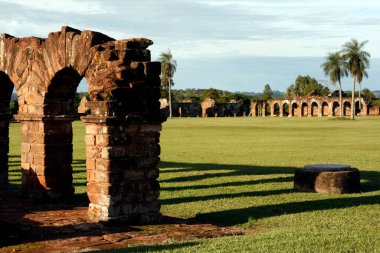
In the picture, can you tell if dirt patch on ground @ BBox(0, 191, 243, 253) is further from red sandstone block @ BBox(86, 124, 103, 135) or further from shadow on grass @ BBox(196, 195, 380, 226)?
red sandstone block @ BBox(86, 124, 103, 135)

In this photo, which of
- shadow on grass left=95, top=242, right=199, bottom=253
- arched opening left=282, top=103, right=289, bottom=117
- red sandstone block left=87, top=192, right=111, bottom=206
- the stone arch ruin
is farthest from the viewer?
arched opening left=282, top=103, right=289, bottom=117

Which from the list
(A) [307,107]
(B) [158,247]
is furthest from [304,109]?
(B) [158,247]

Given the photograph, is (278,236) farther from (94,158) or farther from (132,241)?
(94,158)

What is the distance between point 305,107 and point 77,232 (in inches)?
3160

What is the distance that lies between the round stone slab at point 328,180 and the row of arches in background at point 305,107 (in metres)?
69.0

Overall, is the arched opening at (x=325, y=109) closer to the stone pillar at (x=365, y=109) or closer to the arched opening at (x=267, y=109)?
the stone pillar at (x=365, y=109)

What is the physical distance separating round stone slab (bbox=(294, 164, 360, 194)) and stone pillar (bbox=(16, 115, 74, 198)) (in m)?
4.72

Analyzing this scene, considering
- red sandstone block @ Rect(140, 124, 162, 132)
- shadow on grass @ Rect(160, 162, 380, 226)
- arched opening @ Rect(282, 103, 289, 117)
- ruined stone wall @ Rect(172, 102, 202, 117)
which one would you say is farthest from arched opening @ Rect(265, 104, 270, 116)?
red sandstone block @ Rect(140, 124, 162, 132)

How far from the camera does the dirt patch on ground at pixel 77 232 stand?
7512 mm

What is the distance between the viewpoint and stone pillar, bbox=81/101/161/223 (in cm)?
891

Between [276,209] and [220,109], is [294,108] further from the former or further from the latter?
[276,209]

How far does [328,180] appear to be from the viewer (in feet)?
38.3

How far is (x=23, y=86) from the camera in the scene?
1175 cm

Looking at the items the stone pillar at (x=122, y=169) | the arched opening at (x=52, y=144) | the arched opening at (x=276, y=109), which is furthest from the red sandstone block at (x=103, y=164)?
the arched opening at (x=276, y=109)
